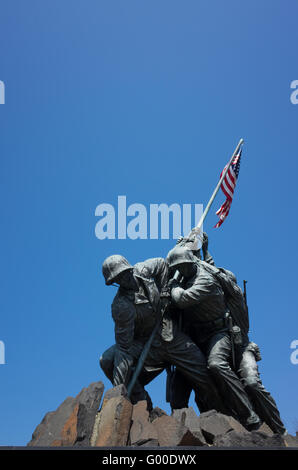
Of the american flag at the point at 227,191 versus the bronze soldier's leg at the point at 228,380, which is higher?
the american flag at the point at 227,191

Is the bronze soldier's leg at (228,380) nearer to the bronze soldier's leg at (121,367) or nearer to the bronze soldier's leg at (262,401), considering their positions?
the bronze soldier's leg at (262,401)

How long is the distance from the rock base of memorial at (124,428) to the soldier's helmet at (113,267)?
1.61 meters

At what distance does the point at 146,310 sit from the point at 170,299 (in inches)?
22.6

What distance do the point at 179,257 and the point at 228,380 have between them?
6.60 feet

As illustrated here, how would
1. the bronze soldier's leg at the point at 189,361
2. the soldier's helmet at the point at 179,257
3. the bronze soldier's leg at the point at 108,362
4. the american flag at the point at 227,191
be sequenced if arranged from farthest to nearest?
the american flag at the point at 227,191 < the soldier's helmet at the point at 179,257 < the bronze soldier's leg at the point at 189,361 < the bronze soldier's leg at the point at 108,362

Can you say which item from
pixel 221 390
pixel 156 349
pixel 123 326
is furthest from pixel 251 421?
pixel 123 326

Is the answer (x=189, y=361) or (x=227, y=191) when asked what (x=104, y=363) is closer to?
(x=189, y=361)

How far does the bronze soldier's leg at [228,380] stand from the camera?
699cm

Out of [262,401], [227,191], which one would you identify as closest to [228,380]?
[262,401]

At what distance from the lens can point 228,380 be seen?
7.16 m

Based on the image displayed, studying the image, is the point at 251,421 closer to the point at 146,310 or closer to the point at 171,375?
the point at 171,375

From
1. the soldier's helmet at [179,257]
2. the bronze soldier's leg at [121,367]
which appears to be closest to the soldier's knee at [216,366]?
the bronze soldier's leg at [121,367]
